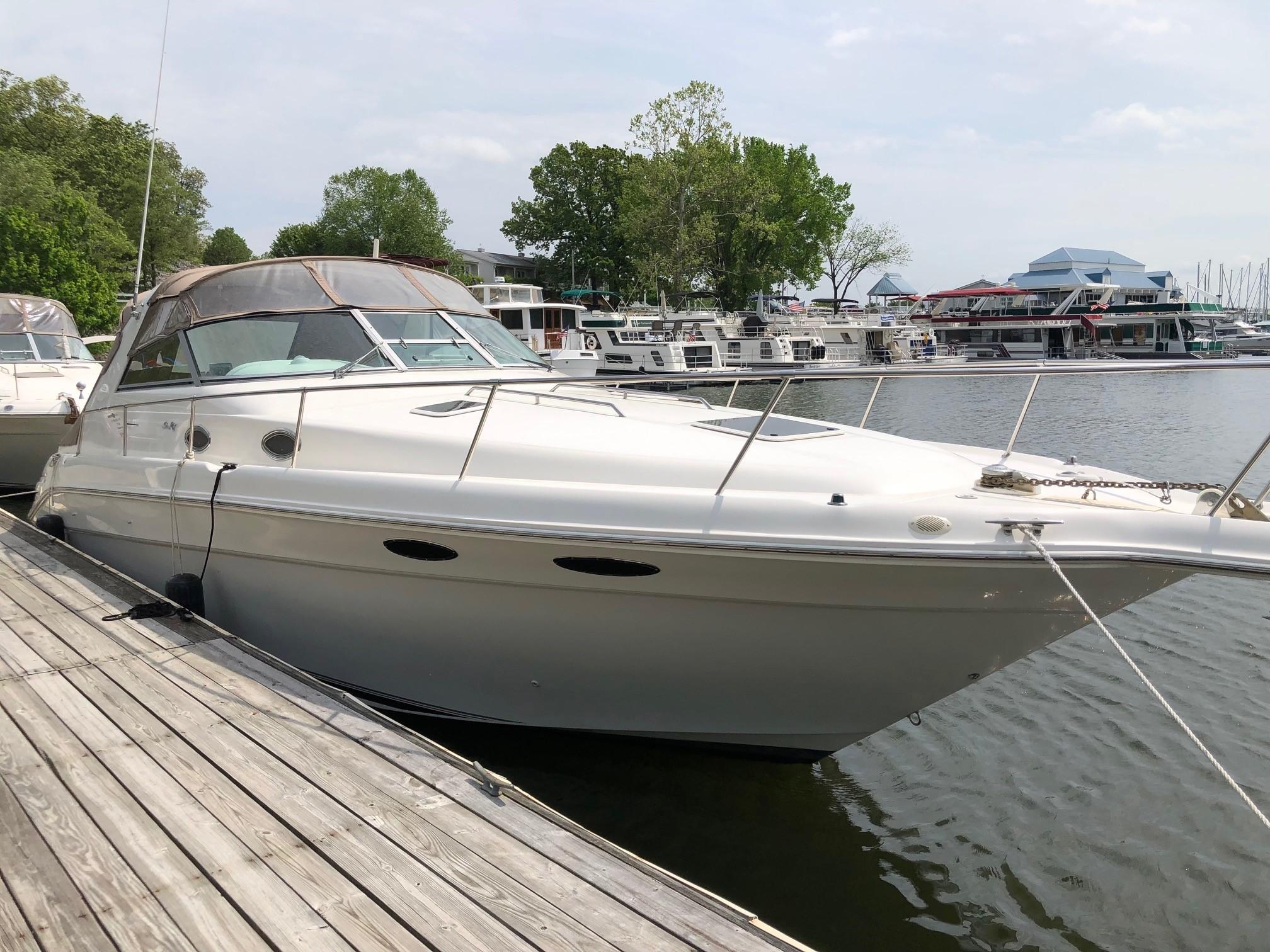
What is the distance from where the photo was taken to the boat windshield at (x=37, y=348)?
12.6 m

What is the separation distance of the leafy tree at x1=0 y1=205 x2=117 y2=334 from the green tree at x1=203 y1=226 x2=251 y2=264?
4049 cm

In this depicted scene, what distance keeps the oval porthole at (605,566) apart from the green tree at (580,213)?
57.9 meters

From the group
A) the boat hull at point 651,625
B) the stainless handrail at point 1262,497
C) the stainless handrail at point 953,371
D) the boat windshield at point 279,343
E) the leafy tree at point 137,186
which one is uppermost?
the leafy tree at point 137,186

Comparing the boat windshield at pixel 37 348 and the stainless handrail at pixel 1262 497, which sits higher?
the boat windshield at pixel 37 348

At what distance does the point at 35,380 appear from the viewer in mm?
11930

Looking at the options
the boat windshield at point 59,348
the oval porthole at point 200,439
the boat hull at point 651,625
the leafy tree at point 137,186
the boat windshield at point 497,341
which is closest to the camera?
the boat hull at point 651,625

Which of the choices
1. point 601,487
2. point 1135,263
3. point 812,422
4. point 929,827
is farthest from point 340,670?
point 1135,263

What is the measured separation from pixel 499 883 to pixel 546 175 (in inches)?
2483

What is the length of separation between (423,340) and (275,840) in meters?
3.32

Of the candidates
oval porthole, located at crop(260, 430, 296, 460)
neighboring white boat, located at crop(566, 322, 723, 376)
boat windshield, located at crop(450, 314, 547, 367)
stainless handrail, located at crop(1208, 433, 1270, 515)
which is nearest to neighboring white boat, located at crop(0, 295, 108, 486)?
boat windshield, located at crop(450, 314, 547, 367)

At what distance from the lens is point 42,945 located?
93.7 inches

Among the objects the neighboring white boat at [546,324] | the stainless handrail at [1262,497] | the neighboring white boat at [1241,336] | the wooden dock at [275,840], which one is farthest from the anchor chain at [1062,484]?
the neighboring white boat at [1241,336]

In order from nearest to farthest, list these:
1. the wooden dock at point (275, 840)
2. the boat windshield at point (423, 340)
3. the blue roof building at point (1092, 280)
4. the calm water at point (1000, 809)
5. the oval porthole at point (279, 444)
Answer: the wooden dock at point (275, 840), the calm water at point (1000, 809), the oval porthole at point (279, 444), the boat windshield at point (423, 340), the blue roof building at point (1092, 280)

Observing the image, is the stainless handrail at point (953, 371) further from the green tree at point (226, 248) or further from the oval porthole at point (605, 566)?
the green tree at point (226, 248)
